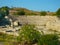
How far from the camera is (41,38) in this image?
19.0 metres

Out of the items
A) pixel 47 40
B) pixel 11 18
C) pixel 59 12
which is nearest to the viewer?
pixel 47 40

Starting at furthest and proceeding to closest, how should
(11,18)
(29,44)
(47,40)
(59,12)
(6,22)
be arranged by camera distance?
(59,12) < (11,18) < (6,22) < (29,44) < (47,40)

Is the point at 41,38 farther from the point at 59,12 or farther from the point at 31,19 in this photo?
the point at 59,12

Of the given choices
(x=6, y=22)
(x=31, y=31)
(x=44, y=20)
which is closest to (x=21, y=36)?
(x=31, y=31)

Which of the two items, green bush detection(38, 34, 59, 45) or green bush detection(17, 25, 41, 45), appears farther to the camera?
green bush detection(17, 25, 41, 45)

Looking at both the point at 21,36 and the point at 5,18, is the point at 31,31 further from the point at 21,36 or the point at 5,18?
the point at 5,18

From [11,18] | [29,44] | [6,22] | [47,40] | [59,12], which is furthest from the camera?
[59,12]

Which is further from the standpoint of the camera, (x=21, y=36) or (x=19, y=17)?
(x=19, y=17)

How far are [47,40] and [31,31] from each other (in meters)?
3.25

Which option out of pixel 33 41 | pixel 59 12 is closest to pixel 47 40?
pixel 33 41

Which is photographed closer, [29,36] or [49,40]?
[49,40]

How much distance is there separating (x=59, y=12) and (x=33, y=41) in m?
49.6

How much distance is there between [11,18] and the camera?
55.3 meters

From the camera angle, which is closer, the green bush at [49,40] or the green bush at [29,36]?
the green bush at [49,40]
